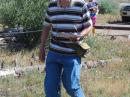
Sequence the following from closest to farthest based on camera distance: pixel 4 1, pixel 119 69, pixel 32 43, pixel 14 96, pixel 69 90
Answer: pixel 69 90
pixel 14 96
pixel 119 69
pixel 32 43
pixel 4 1

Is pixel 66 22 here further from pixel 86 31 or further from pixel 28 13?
pixel 28 13

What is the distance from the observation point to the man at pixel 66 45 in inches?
220

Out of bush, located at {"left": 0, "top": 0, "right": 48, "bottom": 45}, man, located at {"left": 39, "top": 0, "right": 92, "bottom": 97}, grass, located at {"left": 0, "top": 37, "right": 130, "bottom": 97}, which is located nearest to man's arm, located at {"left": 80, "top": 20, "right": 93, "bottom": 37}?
man, located at {"left": 39, "top": 0, "right": 92, "bottom": 97}

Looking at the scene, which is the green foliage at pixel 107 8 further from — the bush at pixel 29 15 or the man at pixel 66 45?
the man at pixel 66 45

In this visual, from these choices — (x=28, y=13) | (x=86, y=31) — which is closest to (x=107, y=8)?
(x=28, y=13)

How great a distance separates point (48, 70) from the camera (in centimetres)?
566

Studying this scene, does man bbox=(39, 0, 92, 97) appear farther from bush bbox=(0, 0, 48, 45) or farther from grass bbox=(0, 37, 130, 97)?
bush bbox=(0, 0, 48, 45)

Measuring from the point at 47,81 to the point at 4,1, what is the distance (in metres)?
9.87

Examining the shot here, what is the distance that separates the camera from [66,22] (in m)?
5.60

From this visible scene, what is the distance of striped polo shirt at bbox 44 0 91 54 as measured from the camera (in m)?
5.60

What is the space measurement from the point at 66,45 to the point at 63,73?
1.08 ft

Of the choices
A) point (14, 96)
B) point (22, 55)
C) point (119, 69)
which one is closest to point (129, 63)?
point (119, 69)

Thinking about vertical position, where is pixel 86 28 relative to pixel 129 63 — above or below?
above

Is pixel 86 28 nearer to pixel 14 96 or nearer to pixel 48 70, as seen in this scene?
pixel 48 70
